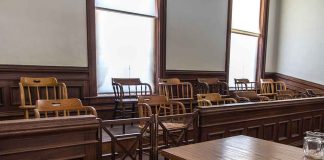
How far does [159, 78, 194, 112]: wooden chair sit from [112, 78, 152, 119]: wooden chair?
26cm

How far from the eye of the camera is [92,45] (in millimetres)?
3693

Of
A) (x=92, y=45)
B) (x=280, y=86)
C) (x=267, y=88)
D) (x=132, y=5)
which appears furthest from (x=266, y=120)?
(x=280, y=86)

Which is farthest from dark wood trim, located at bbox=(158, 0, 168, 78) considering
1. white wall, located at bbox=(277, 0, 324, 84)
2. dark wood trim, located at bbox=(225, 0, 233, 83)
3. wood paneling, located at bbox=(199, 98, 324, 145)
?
white wall, located at bbox=(277, 0, 324, 84)

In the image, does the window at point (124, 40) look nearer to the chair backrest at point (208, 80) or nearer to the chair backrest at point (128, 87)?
the chair backrest at point (128, 87)

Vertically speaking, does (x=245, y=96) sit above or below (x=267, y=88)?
above

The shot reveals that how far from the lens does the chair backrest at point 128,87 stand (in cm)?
355

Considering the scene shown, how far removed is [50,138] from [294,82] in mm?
5929

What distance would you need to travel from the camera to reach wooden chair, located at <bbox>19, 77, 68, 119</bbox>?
295 cm

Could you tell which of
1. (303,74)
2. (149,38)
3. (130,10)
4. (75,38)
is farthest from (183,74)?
(303,74)

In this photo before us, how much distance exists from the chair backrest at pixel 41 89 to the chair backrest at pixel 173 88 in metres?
1.41

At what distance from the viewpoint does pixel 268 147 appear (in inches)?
60.1

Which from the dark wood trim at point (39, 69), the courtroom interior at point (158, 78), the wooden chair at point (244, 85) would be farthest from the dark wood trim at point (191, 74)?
the dark wood trim at point (39, 69)

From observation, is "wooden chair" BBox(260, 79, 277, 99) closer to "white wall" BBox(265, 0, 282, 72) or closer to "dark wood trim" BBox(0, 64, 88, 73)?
"white wall" BBox(265, 0, 282, 72)

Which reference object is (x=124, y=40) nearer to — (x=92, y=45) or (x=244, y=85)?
(x=92, y=45)
